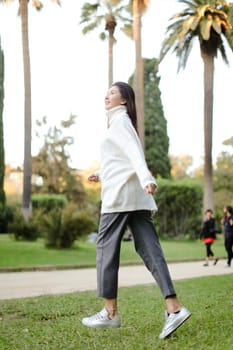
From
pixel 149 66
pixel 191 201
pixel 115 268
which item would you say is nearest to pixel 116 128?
pixel 115 268

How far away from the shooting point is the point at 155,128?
48.8 meters

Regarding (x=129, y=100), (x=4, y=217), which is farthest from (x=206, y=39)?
(x=129, y=100)

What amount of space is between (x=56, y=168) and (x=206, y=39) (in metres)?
28.1

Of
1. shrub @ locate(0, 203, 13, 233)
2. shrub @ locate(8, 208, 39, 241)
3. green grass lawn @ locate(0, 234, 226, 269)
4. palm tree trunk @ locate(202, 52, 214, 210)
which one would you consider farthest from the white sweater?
shrub @ locate(0, 203, 13, 233)

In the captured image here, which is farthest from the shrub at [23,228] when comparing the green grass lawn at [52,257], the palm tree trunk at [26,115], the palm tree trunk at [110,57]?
the palm tree trunk at [110,57]

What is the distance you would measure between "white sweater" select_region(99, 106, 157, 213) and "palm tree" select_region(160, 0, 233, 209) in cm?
2876

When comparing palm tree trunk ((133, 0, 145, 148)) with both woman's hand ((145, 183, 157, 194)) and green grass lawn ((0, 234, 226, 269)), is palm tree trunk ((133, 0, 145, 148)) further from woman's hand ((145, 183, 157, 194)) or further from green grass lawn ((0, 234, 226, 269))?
woman's hand ((145, 183, 157, 194))

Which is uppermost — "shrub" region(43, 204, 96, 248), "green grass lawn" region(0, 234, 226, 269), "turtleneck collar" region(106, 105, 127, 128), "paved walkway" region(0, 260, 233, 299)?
"turtleneck collar" region(106, 105, 127, 128)

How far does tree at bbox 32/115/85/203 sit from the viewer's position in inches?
2251

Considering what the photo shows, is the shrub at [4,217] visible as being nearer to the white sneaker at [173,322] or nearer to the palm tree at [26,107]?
the palm tree at [26,107]

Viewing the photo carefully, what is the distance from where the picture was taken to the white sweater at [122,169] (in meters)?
4.62

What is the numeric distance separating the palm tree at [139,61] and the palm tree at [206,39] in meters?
2.75

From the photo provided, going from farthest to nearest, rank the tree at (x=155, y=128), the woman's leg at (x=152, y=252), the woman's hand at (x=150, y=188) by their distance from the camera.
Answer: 1. the tree at (x=155, y=128)
2. the woman's leg at (x=152, y=252)
3. the woman's hand at (x=150, y=188)

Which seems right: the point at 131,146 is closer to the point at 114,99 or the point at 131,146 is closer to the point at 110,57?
the point at 114,99
